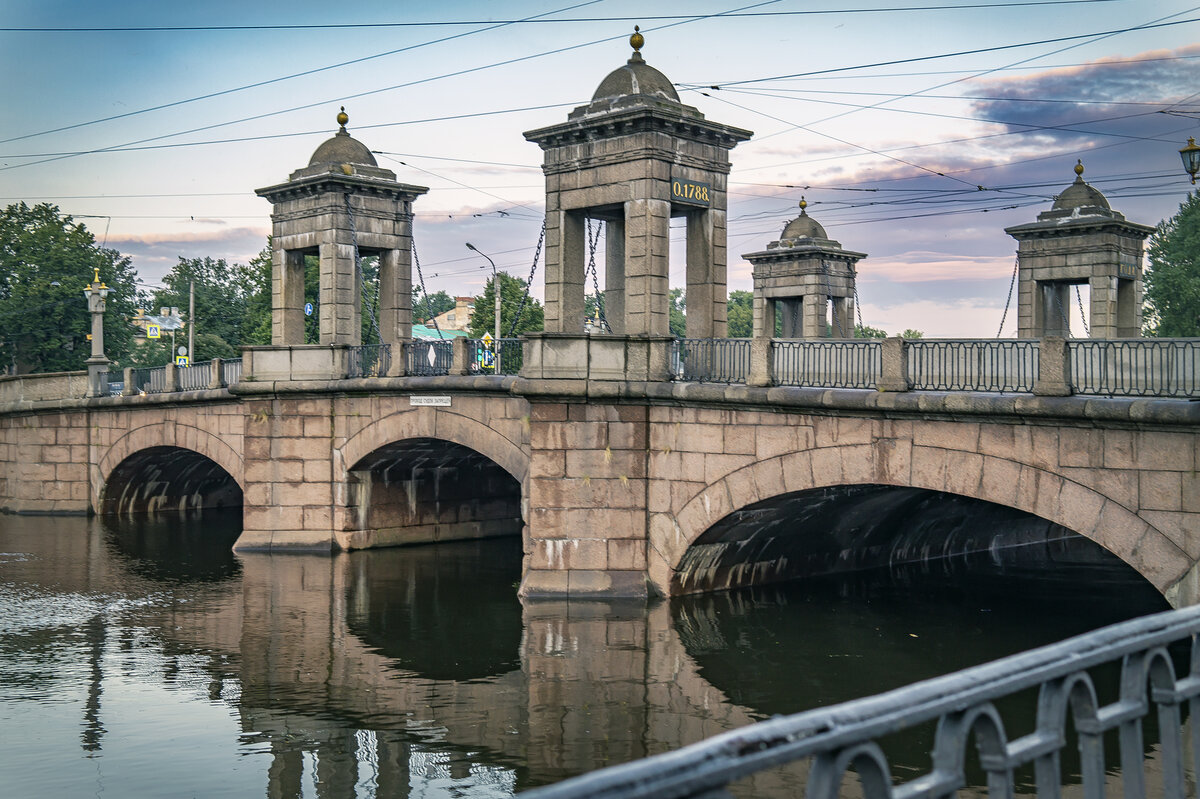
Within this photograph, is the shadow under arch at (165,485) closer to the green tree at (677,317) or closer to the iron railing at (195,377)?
the iron railing at (195,377)

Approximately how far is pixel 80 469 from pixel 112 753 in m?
22.5

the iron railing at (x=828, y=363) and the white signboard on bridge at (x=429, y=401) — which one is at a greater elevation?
the iron railing at (x=828, y=363)

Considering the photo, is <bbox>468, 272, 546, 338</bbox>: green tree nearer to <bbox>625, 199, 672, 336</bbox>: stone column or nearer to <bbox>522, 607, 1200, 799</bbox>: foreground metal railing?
<bbox>625, 199, 672, 336</bbox>: stone column

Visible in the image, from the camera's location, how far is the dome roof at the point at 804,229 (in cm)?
3703

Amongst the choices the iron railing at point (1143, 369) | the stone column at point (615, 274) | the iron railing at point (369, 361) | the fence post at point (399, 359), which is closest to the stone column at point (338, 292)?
the iron railing at point (369, 361)

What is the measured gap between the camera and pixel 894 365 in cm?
1512

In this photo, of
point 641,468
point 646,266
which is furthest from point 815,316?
point 641,468

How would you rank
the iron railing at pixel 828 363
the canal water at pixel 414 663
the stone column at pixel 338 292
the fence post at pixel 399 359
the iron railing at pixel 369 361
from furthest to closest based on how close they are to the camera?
1. the stone column at pixel 338 292
2. the iron railing at pixel 369 361
3. the fence post at pixel 399 359
4. the iron railing at pixel 828 363
5. the canal water at pixel 414 663

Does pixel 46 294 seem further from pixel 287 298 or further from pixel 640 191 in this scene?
pixel 640 191

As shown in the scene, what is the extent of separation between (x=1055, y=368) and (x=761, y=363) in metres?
4.63

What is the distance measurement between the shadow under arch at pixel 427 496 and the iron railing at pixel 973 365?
422 inches

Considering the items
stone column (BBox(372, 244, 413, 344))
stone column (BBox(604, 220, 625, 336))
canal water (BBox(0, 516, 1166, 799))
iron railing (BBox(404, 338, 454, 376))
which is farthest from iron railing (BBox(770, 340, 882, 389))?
stone column (BBox(372, 244, 413, 344))

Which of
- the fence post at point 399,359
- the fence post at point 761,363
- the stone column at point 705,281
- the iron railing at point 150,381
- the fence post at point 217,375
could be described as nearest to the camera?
the fence post at point 761,363

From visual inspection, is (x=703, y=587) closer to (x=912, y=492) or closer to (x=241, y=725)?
(x=912, y=492)
